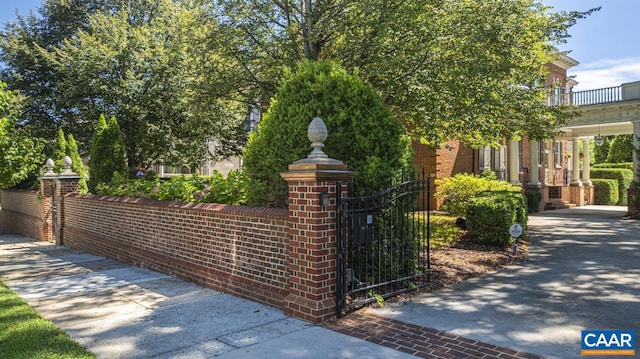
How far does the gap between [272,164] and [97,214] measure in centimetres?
698

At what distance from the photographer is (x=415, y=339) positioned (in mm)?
4691

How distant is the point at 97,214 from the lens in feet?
37.2

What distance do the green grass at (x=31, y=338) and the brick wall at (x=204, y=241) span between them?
2302 millimetres

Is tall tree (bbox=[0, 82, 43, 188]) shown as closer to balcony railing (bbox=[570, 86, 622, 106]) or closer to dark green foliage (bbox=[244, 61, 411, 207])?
dark green foliage (bbox=[244, 61, 411, 207])

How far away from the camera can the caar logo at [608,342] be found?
434cm

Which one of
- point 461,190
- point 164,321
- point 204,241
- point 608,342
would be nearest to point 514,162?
point 461,190

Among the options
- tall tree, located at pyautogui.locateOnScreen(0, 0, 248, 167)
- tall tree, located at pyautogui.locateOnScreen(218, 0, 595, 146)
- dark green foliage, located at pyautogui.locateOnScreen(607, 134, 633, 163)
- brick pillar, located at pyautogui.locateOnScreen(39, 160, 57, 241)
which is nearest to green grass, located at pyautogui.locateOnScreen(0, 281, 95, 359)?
tall tree, located at pyautogui.locateOnScreen(218, 0, 595, 146)

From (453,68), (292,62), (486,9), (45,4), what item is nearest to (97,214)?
(292,62)

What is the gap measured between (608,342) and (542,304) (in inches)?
55.4

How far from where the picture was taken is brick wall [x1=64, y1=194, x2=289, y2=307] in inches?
239

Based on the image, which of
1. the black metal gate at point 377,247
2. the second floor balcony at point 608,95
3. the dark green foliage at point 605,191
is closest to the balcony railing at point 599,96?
the second floor balcony at point 608,95

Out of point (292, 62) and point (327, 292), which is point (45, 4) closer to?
point (292, 62)

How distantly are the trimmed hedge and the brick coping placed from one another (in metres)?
5.61

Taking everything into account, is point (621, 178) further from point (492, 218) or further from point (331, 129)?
point (331, 129)
